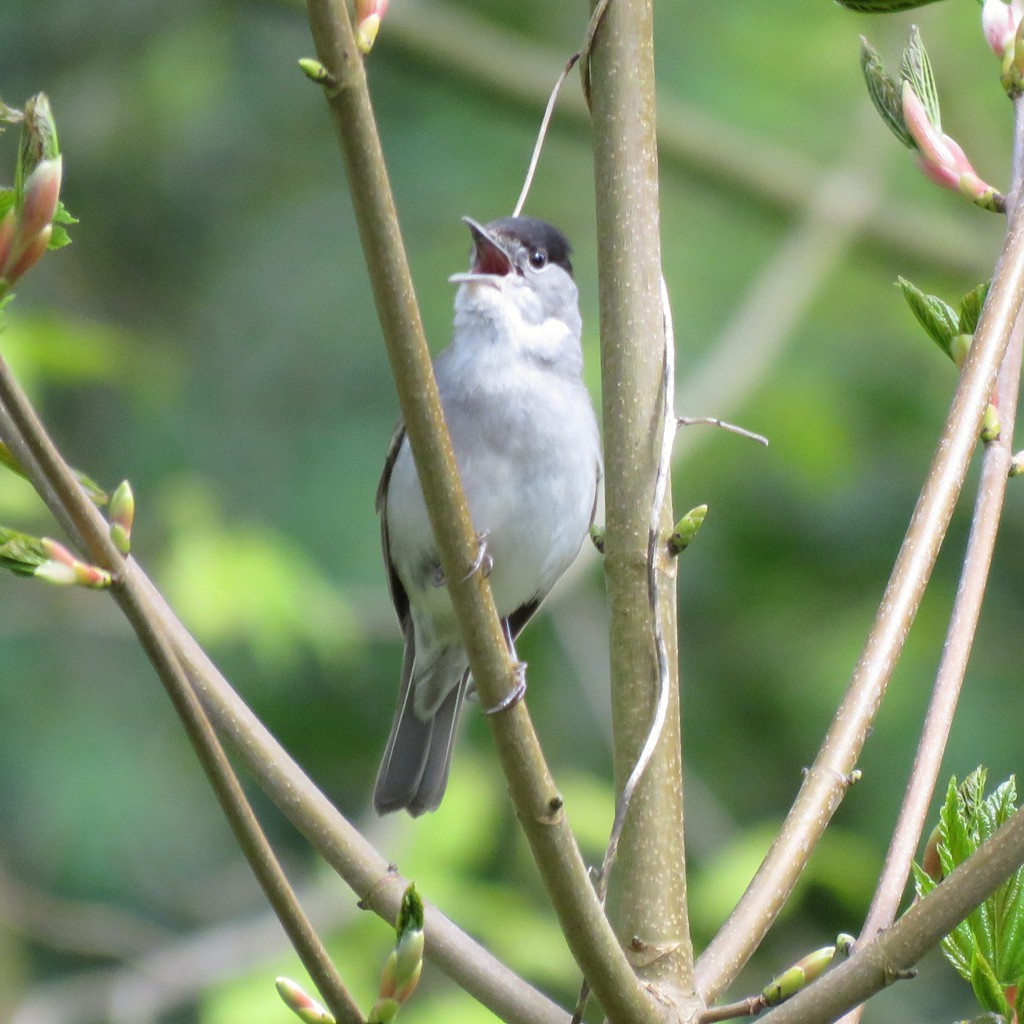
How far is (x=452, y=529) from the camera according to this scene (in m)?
1.47

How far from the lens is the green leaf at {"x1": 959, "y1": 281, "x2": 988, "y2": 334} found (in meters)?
1.93

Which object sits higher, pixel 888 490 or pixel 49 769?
pixel 888 490

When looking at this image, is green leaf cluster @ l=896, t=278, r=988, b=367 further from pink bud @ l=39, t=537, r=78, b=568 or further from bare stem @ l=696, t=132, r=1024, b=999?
pink bud @ l=39, t=537, r=78, b=568

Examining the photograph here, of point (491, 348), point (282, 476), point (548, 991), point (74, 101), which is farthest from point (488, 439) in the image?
point (74, 101)

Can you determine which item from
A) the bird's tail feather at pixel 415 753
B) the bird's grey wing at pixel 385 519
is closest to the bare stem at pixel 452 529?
the bird's tail feather at pixel 415 753

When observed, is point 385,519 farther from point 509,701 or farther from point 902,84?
point 509,701

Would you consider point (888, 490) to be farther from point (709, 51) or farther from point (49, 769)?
point (49, 769)

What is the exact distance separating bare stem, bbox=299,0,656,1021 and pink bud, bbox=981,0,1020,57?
969mm

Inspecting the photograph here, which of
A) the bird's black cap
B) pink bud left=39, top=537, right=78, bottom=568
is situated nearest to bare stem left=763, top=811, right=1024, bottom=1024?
pink bud left=39, top=537, right=78, bottom=568

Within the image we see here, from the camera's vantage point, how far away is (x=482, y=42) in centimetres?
651

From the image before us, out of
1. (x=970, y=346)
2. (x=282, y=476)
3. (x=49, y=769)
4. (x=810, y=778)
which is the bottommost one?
(x=49, y=769)

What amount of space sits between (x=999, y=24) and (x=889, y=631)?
791 mm

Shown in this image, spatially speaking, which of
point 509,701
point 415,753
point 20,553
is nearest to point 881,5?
point 509,701

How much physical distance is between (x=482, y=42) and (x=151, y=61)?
2418 millimetres
